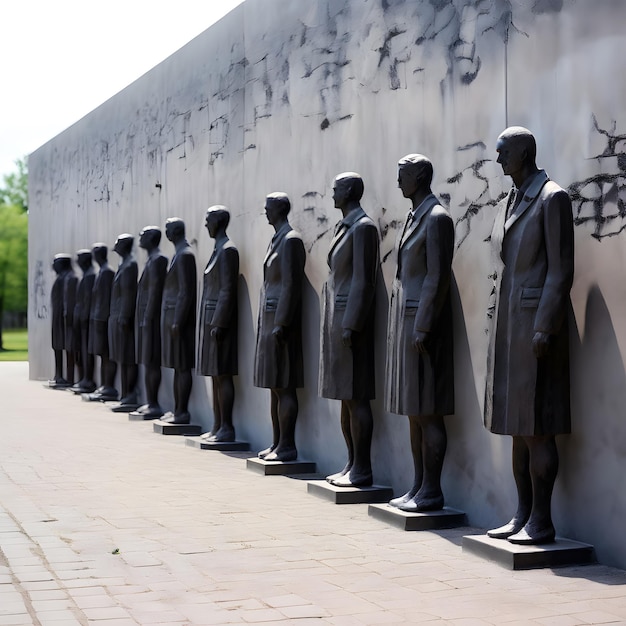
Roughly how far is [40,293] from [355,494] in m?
15.5

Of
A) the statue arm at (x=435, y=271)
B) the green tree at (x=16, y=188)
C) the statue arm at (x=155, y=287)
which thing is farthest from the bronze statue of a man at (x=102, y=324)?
the green tree at (x=16, y=188)

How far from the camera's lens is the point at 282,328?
9164 mm

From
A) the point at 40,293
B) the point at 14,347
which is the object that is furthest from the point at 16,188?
the point at 40,293

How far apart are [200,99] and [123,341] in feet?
11.3

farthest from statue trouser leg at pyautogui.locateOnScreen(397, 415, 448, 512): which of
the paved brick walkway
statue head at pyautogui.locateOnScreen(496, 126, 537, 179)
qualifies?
statue head at pyautogui.locateOnScreen(496, 126, 537, 179)

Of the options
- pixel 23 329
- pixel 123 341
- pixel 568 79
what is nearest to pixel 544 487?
pixel 568 79

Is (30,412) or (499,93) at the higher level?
(499,93)

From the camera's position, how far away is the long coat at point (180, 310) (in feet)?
39.6

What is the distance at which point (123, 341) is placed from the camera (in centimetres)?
1441

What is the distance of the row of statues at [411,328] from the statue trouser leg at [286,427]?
14mm

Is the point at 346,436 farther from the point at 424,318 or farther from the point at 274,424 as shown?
the point at 424,318

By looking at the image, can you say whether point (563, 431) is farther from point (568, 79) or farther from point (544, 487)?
point (568, 79)

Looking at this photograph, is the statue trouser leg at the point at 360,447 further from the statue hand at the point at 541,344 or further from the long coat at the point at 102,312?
the long coat at the point at 102,312

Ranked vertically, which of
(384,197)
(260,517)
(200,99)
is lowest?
(260,517)
